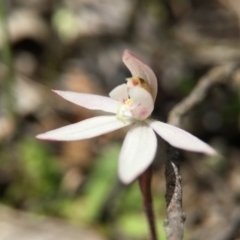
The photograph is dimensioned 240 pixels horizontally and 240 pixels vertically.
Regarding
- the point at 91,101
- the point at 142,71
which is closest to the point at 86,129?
the point at 91,101

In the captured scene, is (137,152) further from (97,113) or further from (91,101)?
(97,113)

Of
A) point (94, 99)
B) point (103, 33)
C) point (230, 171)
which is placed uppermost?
point (94, 99)

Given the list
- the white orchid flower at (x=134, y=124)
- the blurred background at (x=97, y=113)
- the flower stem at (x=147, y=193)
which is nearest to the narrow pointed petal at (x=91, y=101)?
the white orchid flower at (x=134, y=124)

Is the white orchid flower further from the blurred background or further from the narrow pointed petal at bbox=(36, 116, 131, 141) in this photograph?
the blurred background

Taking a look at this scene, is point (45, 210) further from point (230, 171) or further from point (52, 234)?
point (230, 171)

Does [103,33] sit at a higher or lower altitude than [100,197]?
higher

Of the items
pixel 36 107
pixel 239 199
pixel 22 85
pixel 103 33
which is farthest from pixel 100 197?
pixel 103 33

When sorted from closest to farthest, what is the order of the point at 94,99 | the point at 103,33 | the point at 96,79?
the point at 94,99
the point at 96,79
the point at 103,33
